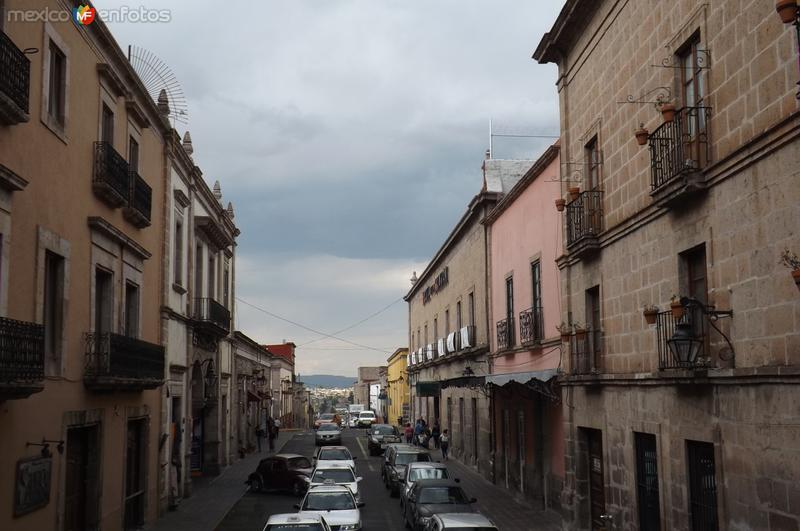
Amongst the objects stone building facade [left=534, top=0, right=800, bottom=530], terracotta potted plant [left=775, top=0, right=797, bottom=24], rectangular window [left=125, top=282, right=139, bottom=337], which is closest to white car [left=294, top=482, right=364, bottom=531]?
stone building facade [left=534, top=0, right=800, bottom=530]

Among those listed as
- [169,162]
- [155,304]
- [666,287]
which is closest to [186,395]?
[155,304]

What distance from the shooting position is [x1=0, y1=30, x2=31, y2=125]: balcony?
37.7 feet

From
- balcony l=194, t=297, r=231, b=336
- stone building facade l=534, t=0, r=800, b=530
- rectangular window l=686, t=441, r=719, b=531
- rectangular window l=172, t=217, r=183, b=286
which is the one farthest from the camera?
balcony l=194, t=297, r=231, b=336

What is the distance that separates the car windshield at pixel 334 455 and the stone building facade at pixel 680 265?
42.6 feet

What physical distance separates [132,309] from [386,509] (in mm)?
10012

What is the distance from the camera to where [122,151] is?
1916 cm

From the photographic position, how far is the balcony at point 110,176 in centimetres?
1680

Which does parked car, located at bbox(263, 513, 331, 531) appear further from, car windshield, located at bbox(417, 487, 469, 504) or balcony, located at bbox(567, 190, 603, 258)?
balcony, located at bbox(567, 190, 603, 258)

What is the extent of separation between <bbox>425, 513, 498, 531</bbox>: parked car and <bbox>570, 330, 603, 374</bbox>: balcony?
3.95 m

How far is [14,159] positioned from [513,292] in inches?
723

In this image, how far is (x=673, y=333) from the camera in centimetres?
1299

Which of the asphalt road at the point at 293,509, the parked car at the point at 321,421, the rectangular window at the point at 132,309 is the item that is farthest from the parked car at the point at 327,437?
the rectangular window at the point at 132,309

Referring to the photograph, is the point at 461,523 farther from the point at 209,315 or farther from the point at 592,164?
the point at 209,315

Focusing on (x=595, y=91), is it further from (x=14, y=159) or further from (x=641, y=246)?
(x=14, y=159)
